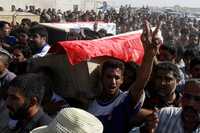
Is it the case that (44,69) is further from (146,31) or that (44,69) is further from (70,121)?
(70,121)

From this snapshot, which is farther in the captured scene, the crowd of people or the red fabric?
the red fabric

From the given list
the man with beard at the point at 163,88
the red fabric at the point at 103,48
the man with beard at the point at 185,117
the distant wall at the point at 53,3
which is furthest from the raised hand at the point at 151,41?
the distant wall at the point at 53,3

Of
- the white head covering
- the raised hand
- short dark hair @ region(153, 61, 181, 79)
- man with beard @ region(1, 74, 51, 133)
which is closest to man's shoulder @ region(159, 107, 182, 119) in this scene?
the raised hand

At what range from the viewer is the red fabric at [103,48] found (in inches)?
177

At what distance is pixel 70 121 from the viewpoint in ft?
7.81

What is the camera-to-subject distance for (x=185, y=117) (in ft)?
10.9

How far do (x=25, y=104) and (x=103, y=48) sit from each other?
1.60 m

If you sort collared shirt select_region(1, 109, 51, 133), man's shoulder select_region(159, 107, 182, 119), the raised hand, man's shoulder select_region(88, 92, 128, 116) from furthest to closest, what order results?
man's shoulder select_region(88, 92, 128, 116), the raised hand, man's shoulder select_region(159, 107, 182, 119), collared shirt select_region(1, 109, 51, 133)

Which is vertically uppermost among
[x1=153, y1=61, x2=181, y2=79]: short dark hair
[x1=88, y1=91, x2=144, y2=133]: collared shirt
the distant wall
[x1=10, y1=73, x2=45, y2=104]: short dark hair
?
[x1=10, y1=73, x2=45, y2=104]: short dark hair

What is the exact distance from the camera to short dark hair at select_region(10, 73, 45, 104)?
3406 millimetres

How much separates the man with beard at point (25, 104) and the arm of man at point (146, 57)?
2.14ft

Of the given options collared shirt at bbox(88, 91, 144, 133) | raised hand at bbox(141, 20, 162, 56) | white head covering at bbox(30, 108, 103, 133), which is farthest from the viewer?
collared shirt at bbox(88, 91, 144, 133)

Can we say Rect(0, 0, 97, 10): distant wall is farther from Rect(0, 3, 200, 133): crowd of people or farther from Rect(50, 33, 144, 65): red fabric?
Rect(0, 3, 200, 133): crowd of people

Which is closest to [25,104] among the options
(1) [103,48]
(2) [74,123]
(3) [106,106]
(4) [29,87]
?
(4) [29,87]
